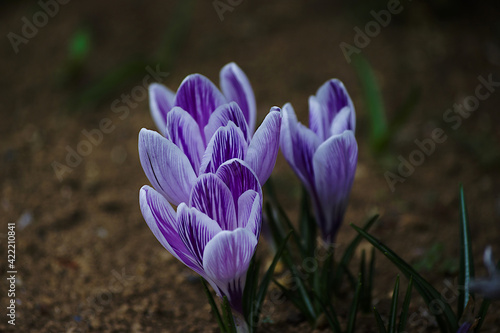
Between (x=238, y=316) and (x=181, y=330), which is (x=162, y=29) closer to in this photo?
(x=181, y=330)

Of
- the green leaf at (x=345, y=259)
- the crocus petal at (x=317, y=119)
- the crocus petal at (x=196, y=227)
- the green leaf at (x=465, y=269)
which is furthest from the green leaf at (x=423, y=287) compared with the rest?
the crocus petal at (x=196, y=227)

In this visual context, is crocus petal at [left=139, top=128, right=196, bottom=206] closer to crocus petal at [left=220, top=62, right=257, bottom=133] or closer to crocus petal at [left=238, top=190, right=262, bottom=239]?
crocus petal at [left=238, top=190, right=262, bottom=239]

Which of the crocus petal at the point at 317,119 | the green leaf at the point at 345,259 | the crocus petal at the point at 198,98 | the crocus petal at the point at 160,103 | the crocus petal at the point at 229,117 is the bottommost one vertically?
the green leaf at the point at 345,259

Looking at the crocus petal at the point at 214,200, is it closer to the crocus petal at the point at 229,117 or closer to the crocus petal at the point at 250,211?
the crocus petal at the point at 250,211

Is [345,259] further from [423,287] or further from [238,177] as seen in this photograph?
[238,177]

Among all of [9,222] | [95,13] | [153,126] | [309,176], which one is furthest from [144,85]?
[309,176]

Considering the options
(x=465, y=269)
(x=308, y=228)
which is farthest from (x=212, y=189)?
(x=465, y=269)
